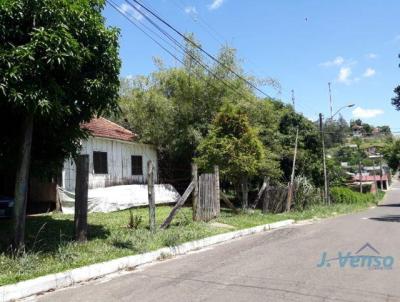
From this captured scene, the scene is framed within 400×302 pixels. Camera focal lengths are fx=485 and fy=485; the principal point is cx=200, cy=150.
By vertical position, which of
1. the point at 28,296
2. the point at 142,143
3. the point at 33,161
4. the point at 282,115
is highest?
the point at 282,115

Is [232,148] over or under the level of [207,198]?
over

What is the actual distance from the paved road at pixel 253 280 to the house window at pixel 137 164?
44.8 feet

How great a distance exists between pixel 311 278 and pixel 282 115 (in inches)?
1069

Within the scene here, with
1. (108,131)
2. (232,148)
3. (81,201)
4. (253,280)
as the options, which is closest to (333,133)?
(108,131)

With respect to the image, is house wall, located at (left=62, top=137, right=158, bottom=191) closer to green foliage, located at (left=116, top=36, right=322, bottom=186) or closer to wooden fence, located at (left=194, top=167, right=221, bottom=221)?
green foliage, located at (left=116, top=36, right=322, bottom=186)

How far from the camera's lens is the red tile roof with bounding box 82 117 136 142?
71.7 ft

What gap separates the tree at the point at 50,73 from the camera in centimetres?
779

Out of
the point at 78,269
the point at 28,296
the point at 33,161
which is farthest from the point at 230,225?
the point at 28,296

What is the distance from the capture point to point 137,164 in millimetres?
24609

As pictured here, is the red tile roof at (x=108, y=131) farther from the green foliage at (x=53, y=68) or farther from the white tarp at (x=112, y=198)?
the green foliage at (x=53, y=68)

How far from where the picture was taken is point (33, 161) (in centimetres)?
1038

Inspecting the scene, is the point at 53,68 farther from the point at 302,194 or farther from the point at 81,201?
the point at 302,194

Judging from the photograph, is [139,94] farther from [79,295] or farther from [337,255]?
[79,295]

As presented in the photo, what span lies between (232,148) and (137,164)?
7.27 metres
